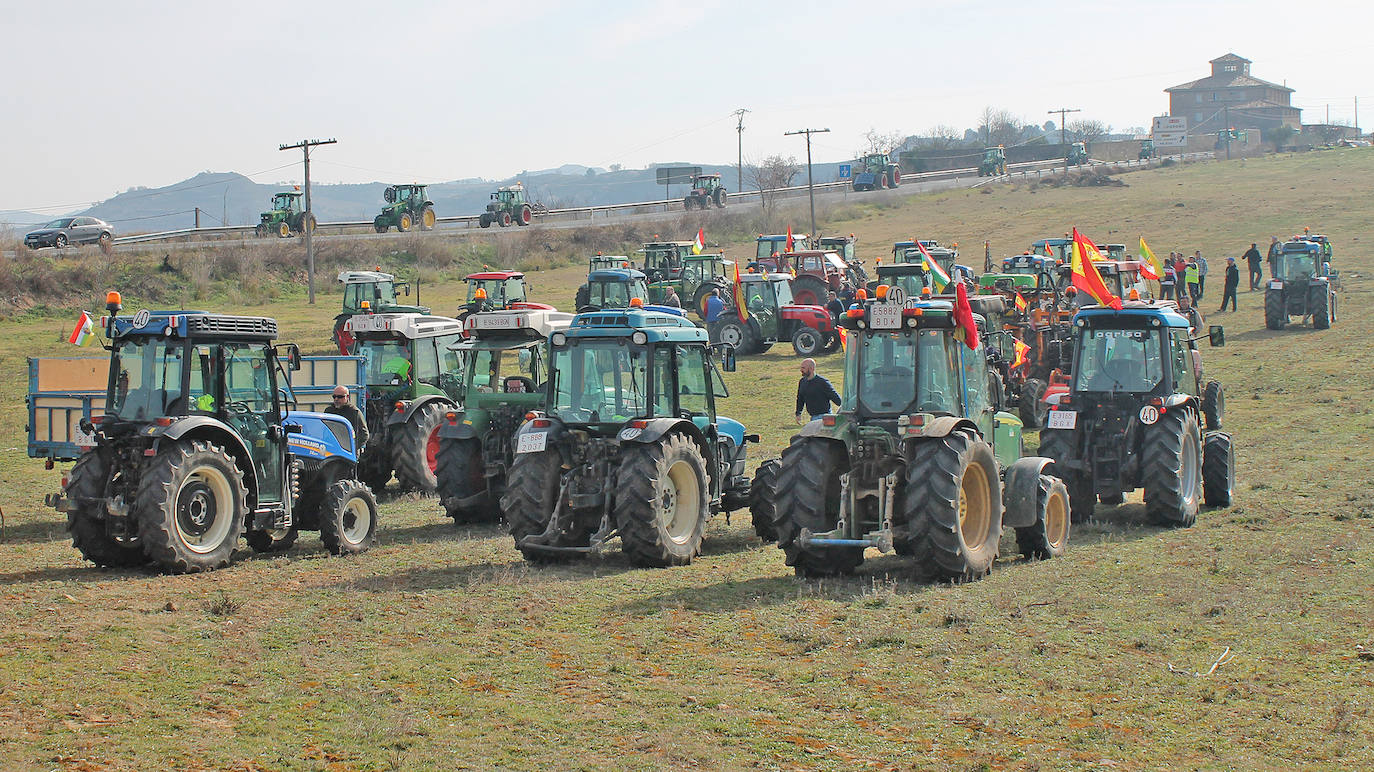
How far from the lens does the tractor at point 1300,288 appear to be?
101ft

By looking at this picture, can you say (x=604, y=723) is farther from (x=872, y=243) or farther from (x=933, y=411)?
(x=872, y=243)

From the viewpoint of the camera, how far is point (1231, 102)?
122250 mm

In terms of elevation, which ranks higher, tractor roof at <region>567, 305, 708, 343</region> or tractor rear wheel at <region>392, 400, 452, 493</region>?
tractor roof at <region>567, 305, 708, 343</region>

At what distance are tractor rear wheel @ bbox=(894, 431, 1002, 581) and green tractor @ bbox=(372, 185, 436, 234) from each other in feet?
152

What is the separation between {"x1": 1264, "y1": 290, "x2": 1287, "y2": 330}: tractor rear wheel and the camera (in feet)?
101

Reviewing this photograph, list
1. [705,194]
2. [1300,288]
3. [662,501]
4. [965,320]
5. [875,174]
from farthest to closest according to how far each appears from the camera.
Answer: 1. [875,174]
2. [705,194]
3. [1300,288]
4. [662,501]
5. [965,320]

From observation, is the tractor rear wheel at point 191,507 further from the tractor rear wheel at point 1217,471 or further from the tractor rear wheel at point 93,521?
the tractor rear wheel at point 1217,471

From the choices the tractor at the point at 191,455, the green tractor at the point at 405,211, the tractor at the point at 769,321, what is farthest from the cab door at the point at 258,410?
the green tractor at the point at 405,211

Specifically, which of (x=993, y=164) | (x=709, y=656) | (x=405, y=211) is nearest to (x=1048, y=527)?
(x=709, y=656)

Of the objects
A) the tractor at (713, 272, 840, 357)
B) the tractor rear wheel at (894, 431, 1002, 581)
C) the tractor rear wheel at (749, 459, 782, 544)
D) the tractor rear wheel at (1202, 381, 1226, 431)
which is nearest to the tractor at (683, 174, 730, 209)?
the tractor at (713, 272, 840, 357)

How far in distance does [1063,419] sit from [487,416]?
5991 millimetres

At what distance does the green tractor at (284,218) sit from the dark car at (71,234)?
5.54m

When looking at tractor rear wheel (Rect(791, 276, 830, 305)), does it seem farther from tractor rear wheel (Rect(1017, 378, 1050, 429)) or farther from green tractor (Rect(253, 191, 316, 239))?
green tractor (Rect(253, 191, 316, 239))

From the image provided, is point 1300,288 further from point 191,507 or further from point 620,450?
point 191,507
